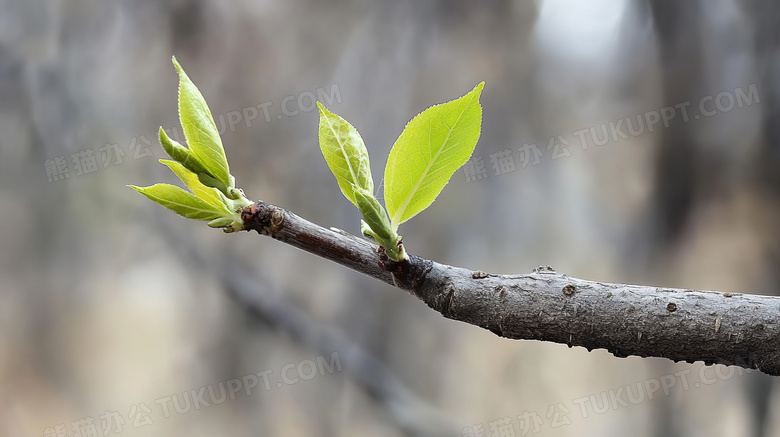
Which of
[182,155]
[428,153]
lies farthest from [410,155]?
[182,155]

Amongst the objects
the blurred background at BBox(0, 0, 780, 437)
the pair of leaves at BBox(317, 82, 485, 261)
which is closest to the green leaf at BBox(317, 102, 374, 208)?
the pair of leaves at BBox(317, 82, 485, 261)

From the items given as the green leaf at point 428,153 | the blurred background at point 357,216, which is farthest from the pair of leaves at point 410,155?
the blurred background at point 357,216

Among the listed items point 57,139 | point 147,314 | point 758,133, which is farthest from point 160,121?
point 758,133

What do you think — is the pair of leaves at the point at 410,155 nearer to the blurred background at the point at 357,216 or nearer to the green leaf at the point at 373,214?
the green leaf at the point at 373,214

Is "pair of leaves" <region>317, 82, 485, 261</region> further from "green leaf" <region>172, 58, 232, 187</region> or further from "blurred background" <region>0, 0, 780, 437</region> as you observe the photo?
"blurred background" <region>0, 0, 780, 437</region>

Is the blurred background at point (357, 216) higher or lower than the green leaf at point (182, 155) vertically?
higher

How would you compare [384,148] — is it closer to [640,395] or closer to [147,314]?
[147,314]
